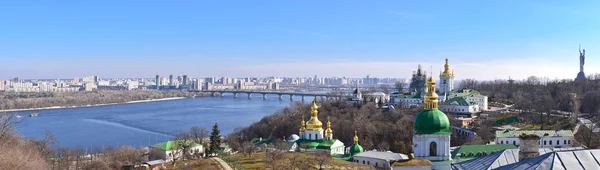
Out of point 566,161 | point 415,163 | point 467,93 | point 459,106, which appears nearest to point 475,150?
point 415,163

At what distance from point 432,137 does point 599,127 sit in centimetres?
1267

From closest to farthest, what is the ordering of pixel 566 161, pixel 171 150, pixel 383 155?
pixel 566 161 → pixel 383 155 → pixel 171 150

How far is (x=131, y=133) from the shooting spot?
1027 inches

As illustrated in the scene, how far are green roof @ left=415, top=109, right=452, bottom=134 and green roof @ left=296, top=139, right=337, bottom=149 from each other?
645 cm

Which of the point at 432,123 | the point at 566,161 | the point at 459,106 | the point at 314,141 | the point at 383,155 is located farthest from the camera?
the point at 459,106

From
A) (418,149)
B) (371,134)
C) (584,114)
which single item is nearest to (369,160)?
(418,149)

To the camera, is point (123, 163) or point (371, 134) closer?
point (123, 163)

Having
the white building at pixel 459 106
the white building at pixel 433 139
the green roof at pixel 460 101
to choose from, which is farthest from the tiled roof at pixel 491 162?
the green roof at pixel 460 101

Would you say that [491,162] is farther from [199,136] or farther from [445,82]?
[445,82]

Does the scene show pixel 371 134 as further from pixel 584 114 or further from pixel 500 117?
pixel 584 114

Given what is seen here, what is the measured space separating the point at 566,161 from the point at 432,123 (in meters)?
4.32

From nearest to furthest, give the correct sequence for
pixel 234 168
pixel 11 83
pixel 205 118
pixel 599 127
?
pixel 234 168 → pixel 599 127 → pixel 205 118 → pixel 11 83

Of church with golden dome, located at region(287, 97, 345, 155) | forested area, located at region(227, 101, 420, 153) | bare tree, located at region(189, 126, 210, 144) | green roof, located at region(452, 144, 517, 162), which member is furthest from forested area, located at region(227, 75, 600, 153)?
green roof, located at region(452, 144, 517, 162)

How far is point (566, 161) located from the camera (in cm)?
413
